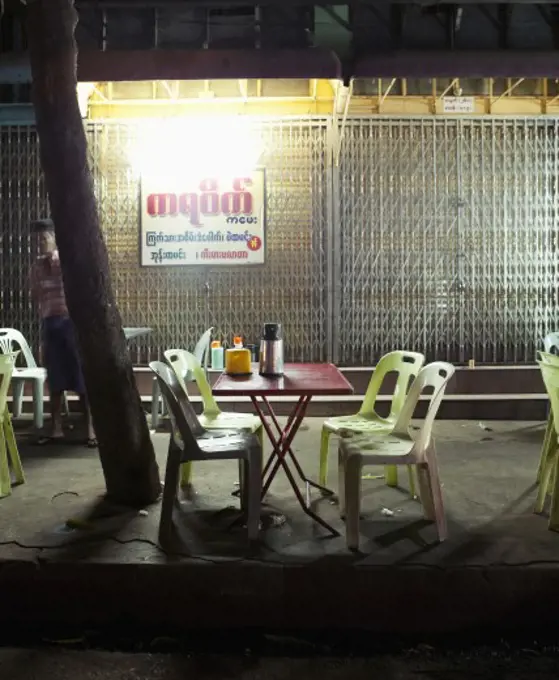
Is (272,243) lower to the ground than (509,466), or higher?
higher

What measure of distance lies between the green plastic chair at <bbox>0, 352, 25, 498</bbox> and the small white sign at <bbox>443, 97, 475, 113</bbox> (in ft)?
20.6

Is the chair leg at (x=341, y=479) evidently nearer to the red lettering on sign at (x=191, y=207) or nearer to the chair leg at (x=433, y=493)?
the chair leg at (x=433, y=493)

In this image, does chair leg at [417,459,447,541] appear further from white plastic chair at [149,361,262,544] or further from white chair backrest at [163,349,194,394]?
white chair backrest at [163,349,194,394]

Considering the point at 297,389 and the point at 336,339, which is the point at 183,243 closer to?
the point at 336,339

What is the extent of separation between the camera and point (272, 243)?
895 cm

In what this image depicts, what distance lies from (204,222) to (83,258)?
4348 millimetres

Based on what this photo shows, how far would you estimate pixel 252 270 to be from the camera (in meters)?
8.99

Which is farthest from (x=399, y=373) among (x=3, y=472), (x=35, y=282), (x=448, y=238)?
(x=448, y=238)

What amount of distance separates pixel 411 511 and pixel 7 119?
7055mm

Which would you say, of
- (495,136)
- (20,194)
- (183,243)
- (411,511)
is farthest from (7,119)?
(411,511)

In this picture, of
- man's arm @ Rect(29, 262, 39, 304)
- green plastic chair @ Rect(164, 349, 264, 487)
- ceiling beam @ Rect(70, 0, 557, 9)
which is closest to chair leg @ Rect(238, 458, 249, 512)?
green plastic chair @ Rect(164, 349, 264, 487)

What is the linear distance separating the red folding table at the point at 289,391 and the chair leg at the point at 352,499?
27 centimetres

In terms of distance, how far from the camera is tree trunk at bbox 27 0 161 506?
4.55 metres

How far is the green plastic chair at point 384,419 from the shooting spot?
503 cm
